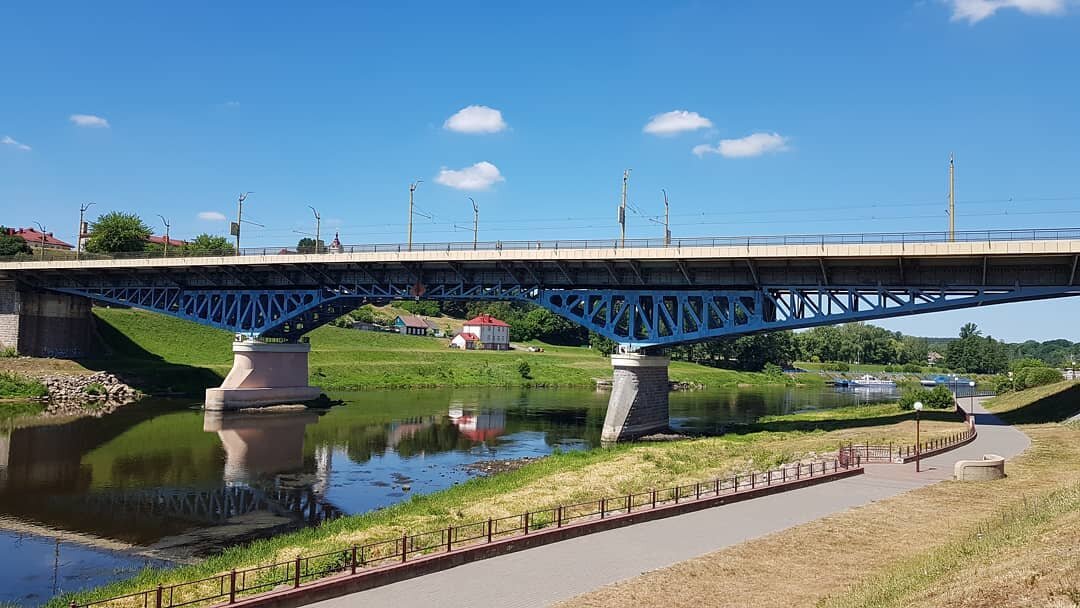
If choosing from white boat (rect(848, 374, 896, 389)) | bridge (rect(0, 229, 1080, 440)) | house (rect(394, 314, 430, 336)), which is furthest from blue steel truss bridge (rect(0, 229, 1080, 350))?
white boat (rect(848, 374, 896, 389))

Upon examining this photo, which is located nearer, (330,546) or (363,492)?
(330,546)

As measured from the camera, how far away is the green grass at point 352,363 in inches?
3147

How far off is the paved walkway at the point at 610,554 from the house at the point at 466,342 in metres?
104

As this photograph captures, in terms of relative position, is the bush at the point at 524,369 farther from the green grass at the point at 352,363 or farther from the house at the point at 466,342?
the house at the point at 466,342

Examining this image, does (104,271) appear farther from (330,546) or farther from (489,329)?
(489,329)

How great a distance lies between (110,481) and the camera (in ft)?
116

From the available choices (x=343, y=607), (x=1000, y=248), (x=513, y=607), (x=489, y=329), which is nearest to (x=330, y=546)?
(x=343, y=607)

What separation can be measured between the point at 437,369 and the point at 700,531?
7978 centimetres

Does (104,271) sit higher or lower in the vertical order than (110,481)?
higher

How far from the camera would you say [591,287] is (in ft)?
182

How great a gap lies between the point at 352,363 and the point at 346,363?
2.40 ft

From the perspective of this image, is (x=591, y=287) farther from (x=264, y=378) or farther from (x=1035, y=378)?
(x=1035, y=378)

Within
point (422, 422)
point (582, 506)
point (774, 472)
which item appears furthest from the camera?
point (422, 422)

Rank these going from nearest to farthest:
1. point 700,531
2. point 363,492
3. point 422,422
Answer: point 700,531 < point 363,492 < point 422,422
